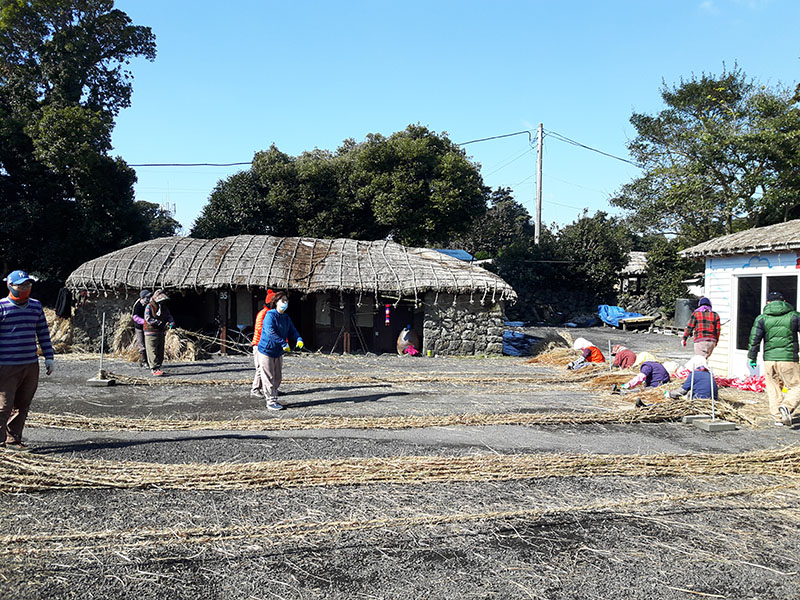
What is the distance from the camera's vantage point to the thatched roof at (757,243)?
9.91 metres

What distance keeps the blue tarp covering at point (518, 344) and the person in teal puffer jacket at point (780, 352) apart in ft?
31.2

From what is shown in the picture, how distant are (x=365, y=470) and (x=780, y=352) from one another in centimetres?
608

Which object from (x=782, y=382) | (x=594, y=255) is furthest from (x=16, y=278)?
(x=594, y=255)

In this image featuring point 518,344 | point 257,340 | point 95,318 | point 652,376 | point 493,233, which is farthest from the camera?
point 493,233

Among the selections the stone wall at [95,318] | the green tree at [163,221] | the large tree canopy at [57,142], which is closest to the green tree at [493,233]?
the large tree canopy at [57,142]

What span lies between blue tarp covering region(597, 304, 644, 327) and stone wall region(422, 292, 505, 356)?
480 inches

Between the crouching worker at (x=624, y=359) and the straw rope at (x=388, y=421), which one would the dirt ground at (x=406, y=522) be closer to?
the straw rope at (x=388, y=421)

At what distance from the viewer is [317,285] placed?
16078mm

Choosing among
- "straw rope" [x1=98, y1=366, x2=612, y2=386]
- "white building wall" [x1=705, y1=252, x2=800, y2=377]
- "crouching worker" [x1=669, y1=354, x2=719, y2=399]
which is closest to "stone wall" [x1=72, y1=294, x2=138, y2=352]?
"straw rope" [x1=98, y1=366, x2=612, y2=386]

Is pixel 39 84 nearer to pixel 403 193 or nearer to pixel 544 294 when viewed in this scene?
pixel 403 193

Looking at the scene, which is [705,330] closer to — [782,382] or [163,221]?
[782,382]

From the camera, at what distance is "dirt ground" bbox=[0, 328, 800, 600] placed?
3.44 meters

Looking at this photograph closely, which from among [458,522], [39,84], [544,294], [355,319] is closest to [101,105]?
[39,84]

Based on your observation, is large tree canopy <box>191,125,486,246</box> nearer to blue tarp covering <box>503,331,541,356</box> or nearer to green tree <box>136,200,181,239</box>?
blue tarp covering <box>503,331,541,356</box>
